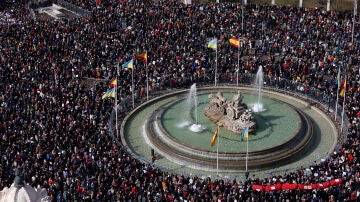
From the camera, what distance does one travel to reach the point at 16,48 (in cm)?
6091

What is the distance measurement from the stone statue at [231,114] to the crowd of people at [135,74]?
20.6ft

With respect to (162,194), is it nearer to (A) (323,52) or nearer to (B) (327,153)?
(B) (327,153)

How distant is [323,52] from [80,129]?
27.7 meters

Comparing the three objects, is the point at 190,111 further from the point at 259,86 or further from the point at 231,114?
the point at 259,86

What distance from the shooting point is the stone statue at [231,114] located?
146ft

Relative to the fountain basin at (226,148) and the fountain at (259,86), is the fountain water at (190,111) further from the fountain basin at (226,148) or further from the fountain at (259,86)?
the fountain at (259,86)

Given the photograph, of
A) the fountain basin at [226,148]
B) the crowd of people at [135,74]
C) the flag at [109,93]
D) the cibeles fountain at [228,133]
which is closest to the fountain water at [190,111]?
the cibeles fountain at [228,133]

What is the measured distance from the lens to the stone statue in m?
44.7

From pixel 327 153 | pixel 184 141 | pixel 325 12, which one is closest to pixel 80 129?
pixel 184 141

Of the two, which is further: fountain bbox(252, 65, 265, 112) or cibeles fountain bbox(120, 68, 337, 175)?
fountain bbox(252, 65, 265, 112)

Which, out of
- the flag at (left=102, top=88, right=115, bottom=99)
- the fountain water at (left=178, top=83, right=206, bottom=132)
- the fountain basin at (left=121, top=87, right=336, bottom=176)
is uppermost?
the flag at (left=102, top=88, right=115, bottom=99)

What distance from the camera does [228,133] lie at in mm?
45219

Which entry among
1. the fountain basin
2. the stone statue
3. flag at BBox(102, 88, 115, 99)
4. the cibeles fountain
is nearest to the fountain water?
the cibeles fountain

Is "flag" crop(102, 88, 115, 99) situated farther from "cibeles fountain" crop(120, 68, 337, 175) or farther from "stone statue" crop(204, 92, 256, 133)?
"stone statue" crop(204, 92, 256, 133)
